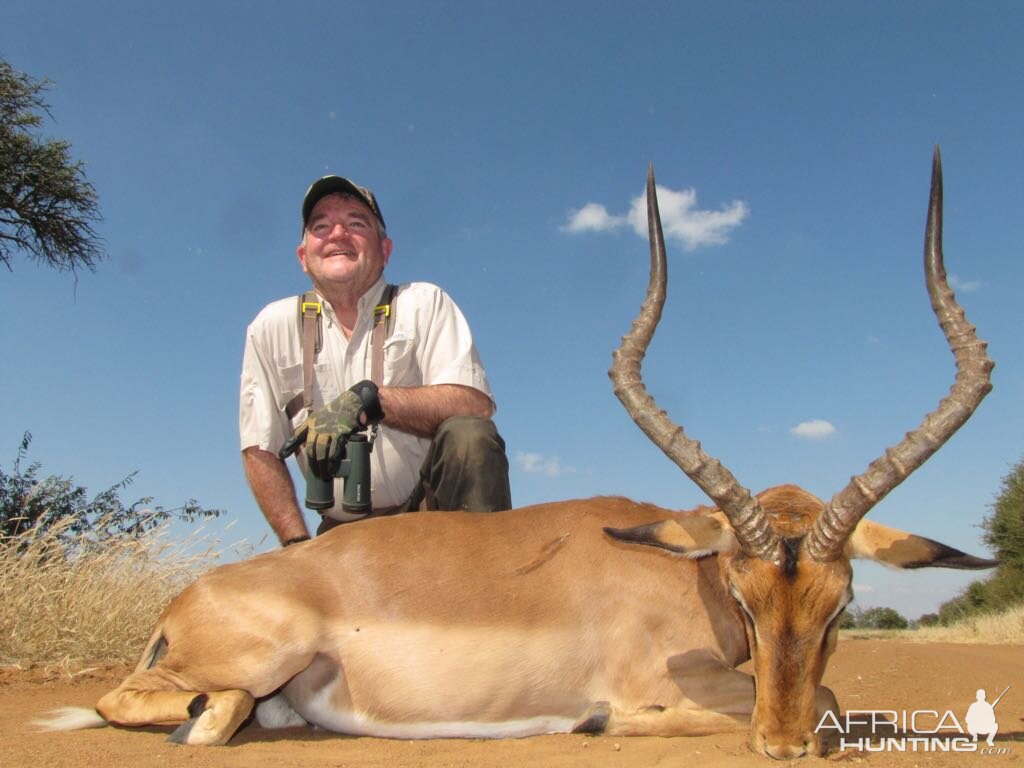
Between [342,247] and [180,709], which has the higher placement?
[342,247]

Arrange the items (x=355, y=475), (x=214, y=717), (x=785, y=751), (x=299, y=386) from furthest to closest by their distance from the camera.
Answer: (x=299, y=386) → (x=355, y=475) → (x=214, y=717) → (x=785, y=751)

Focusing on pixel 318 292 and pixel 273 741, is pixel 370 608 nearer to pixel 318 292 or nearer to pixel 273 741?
pixel 273 741

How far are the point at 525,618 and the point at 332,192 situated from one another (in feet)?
11.7

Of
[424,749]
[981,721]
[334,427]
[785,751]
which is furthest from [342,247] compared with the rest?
[981,721]

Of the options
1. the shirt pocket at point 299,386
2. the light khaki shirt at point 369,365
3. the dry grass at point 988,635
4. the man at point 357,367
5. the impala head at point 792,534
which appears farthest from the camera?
the dry grass at point 988,635

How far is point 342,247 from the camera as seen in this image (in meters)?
6.27

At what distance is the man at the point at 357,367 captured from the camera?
5789 mm

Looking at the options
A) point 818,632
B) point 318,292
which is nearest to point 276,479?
point 318,292

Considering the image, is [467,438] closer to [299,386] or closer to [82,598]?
[299,386]

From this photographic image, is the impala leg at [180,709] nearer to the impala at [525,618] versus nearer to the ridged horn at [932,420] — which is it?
the impala at [525,618]

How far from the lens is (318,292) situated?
638 cm

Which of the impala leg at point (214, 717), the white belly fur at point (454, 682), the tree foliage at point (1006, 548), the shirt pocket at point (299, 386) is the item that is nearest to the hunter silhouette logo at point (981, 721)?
the white belly fur at point (454, 682)

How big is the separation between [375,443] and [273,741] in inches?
88.6

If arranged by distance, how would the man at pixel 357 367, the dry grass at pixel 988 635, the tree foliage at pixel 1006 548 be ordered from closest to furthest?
the man at pixel 357 367
the dry grass at pixel 988 635
the tree foliage at pixel 1006 548
